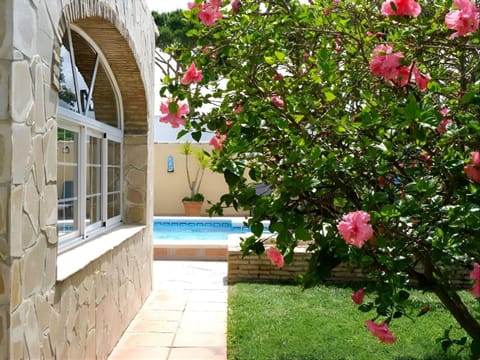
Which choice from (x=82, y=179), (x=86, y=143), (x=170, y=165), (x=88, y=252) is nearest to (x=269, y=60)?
(x=88, y=252)

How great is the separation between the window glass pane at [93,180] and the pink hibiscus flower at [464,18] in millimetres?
4553

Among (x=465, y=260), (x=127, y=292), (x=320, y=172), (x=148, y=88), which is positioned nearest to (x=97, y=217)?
(x=127, y=292)

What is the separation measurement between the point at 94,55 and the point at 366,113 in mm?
4334

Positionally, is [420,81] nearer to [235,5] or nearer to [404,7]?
[404,7]

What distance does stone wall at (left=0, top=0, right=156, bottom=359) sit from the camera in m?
2.70

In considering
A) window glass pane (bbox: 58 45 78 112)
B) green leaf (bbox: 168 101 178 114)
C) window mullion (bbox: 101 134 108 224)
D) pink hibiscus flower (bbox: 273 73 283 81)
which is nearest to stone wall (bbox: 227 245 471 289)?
window mullion (bbox: 101 134 108 224)

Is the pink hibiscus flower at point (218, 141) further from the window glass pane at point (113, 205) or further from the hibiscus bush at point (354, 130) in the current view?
the window glass pane at point (113, 205)

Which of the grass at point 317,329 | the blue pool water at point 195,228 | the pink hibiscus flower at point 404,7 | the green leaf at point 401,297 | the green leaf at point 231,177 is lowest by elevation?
the grass at point 317,329

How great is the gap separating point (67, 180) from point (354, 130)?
3.32 meters

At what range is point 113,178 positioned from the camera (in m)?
7.18

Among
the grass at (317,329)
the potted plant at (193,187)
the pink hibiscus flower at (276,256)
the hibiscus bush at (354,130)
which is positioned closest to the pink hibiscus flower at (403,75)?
the hibiscus bush at (354,130)

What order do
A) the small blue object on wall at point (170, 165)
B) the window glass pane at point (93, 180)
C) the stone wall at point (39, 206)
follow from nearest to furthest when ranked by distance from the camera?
the stone wall at point (39, 206)
the window glass pane at point (93, 180)
the small blue object on wall at point (170, 165)

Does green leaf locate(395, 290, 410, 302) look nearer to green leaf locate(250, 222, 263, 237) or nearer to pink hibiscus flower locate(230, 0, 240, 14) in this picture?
green leaf locate(250, 222, 263, 237)

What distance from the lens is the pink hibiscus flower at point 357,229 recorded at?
213 centimetres
